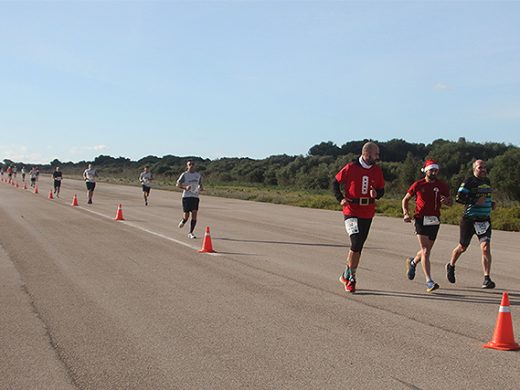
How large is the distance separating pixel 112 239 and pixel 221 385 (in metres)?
10.4

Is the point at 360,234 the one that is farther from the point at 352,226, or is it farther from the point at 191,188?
the point at 191,188

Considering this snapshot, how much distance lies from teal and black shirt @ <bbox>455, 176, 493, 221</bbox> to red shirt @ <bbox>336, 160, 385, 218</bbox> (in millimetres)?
1413

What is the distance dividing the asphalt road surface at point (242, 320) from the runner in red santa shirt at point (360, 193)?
0.68 metres

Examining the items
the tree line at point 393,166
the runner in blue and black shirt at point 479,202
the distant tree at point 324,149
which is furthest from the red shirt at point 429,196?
the distant tree at point 324,149

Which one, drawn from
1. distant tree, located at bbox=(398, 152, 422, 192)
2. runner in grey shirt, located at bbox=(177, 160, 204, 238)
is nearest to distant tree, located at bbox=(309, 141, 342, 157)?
distant tree, located at bbox=(398, 152, 422, 192)

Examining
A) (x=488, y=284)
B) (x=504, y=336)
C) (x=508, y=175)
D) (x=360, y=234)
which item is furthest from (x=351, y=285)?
(x=508, y=175)

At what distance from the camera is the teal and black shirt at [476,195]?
8.93 metres

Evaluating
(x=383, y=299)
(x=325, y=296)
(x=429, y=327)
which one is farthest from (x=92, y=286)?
(x=429, y=327)

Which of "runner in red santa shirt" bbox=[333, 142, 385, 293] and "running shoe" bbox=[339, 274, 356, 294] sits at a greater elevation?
"runner in red santa shirt" bbox=[333, 142, 385, 293]

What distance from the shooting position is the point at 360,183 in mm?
8312

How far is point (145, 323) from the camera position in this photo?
6.73 m

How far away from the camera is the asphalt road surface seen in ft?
16.6

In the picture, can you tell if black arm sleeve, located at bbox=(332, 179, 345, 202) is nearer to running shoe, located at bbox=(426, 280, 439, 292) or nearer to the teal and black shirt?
running shoe, located at bbox=(426, 280, 439, 292)

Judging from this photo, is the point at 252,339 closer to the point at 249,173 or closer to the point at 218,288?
the point at 218,288
